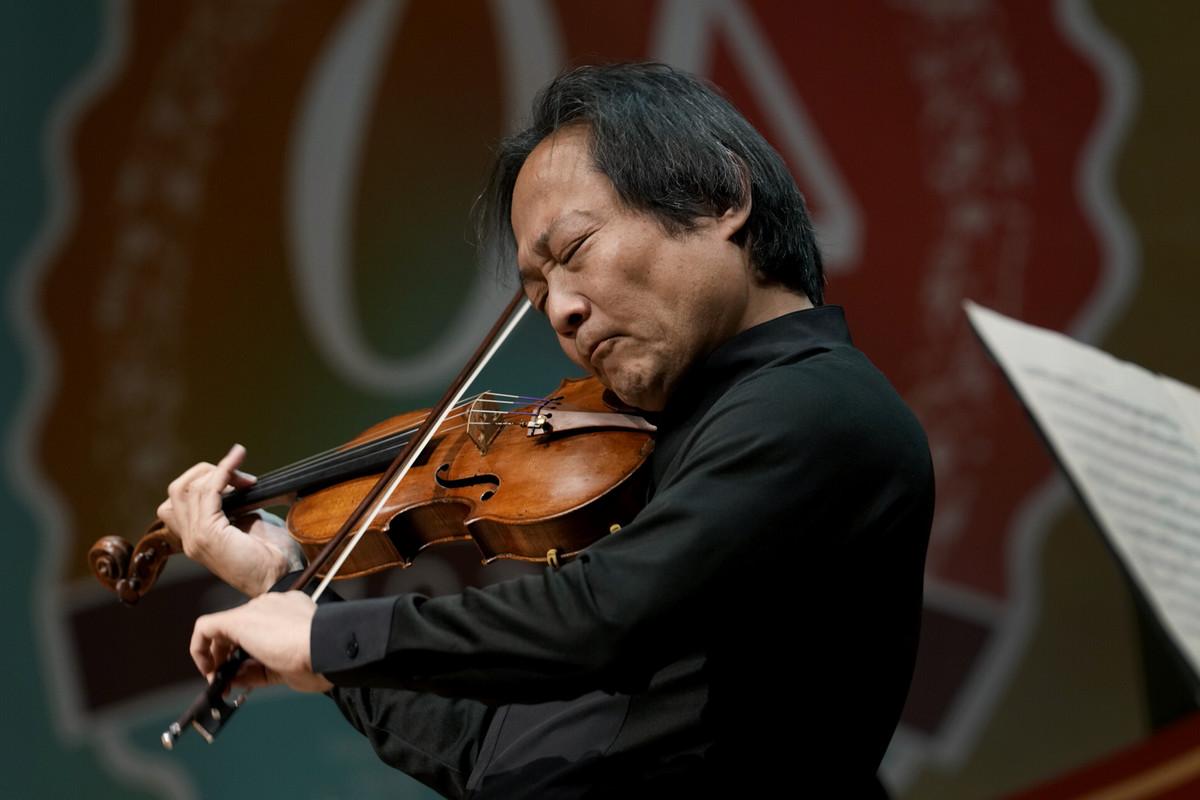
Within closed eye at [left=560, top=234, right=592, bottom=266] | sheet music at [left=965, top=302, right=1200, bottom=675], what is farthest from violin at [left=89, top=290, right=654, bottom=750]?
sheet music at [left=965, top=302, right=1200, bottom=675]

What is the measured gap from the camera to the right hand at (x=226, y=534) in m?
1.79

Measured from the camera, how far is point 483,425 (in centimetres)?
178

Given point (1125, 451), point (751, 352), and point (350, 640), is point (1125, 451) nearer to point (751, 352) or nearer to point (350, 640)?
point (751, 352)

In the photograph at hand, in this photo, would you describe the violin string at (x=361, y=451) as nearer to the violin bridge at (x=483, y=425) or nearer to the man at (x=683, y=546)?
the violin bridge at (x=483, y=425)

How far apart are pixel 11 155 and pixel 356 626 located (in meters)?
2.09

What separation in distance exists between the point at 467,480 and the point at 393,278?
1.43 metres

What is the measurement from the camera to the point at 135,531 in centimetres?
299

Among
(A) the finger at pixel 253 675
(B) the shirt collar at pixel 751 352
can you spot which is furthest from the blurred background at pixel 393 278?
(A) the finger at pixel 253 675

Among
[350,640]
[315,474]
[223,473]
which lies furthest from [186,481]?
[350,640]

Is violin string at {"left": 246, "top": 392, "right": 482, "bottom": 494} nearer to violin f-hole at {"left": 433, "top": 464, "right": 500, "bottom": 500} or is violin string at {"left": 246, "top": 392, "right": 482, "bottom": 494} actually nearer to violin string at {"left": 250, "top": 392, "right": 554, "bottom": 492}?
violin string at {"left": 250, "top": 392, "right": 554, "bottom": 492}

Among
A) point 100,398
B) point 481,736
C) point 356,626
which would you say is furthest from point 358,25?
point 356,626

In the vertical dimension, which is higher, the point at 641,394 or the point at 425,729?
the point at 641,394

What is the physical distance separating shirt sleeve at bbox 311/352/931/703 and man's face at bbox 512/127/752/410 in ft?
0.63

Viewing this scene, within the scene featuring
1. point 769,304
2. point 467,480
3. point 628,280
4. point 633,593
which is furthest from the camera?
point 467,480
